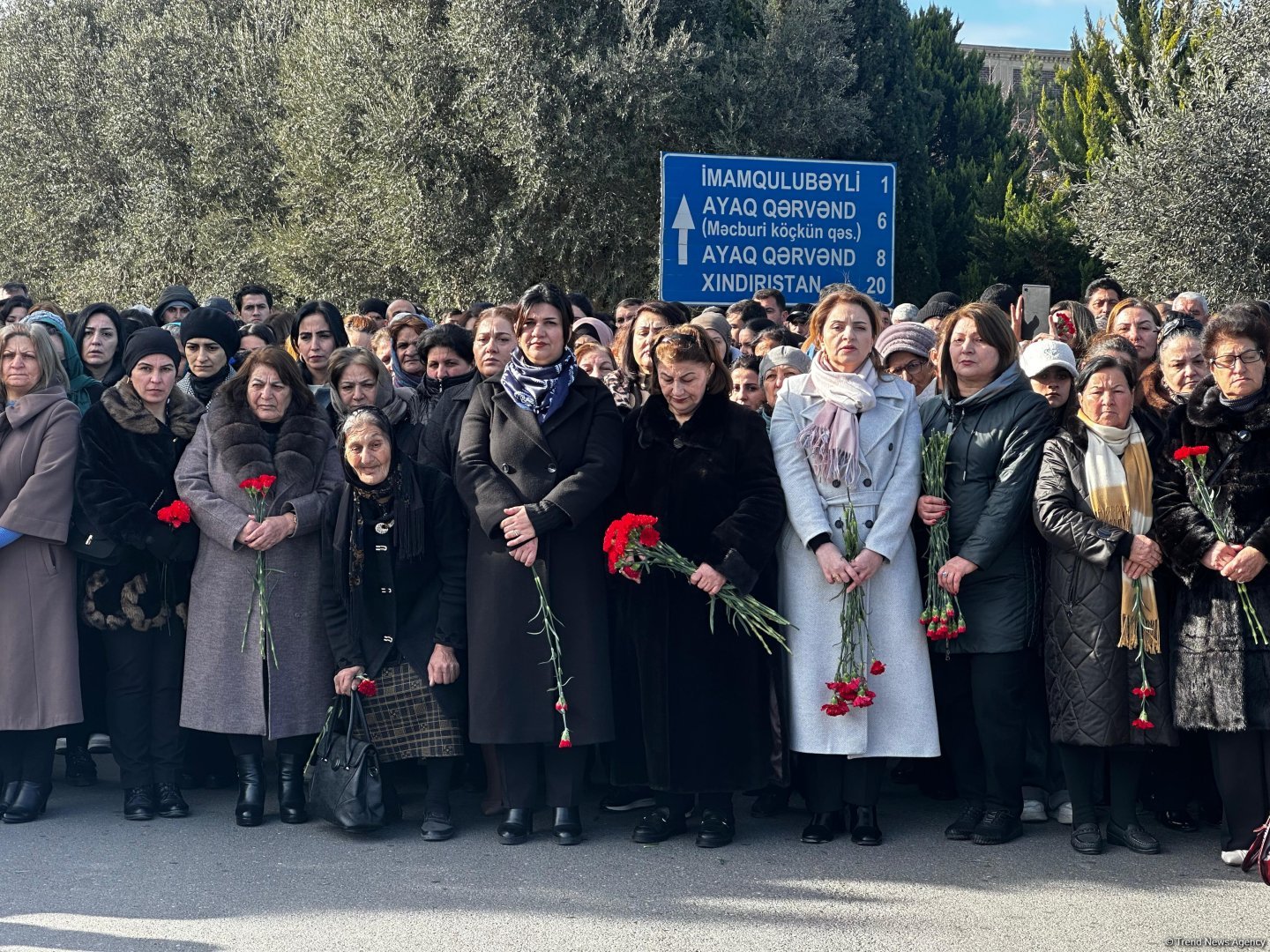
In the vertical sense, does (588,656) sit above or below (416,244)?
below

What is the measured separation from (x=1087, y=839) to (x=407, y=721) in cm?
273

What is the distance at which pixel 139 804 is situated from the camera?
6047 millimetres

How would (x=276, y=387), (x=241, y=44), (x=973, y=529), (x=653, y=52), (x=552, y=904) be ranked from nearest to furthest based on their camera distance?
1. (x=552, y=904)
2. (x=973, y=529)
3. (x=276, y=387)
4. (x=653, y=52)
5. (x=241, y=44)

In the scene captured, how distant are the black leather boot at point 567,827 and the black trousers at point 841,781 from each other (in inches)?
37.1

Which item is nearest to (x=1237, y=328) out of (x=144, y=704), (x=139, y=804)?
(x=144, y=704)

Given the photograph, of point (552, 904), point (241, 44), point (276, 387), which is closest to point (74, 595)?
point (276, 387)

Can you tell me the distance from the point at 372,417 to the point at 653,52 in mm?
13085

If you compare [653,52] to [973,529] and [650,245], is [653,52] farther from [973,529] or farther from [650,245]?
[973,529]

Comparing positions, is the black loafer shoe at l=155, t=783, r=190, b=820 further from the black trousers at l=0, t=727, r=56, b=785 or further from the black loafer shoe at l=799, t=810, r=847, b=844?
the black loafer shoe at l=799, t=810, r=847, b=844

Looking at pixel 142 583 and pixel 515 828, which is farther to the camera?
pixel 142 583

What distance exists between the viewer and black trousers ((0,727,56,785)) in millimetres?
6086

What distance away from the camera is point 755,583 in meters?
5.72

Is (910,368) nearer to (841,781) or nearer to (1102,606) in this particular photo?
(1102,606)

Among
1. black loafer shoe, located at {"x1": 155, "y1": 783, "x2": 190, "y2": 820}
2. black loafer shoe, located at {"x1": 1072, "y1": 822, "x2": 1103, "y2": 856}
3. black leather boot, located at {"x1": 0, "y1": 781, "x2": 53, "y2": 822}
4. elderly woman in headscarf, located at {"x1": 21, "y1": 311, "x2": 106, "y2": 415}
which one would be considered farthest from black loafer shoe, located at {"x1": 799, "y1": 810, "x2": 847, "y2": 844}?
elderly woman in headscarf, located at {"x1": 21, "y1": 311, "x2": 106, "y2": 415}
